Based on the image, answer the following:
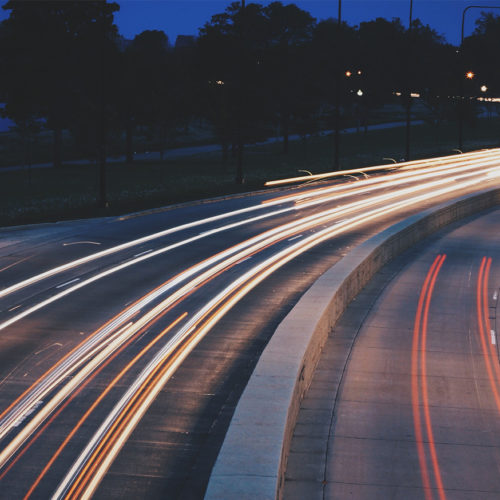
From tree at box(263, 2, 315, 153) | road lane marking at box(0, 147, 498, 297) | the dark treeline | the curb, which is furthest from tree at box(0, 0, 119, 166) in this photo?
the curb

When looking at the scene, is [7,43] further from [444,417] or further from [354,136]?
[444,417]

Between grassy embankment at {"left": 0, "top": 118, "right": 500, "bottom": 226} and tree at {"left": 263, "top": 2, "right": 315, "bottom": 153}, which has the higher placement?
tree at {"left": 263, "top": 2, "right": 315, "bottom": 153}

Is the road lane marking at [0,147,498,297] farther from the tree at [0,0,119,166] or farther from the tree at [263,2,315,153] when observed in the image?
the tree at [0,0,119,166]

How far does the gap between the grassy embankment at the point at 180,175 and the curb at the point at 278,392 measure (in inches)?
733

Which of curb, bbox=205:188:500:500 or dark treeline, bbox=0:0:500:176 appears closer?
curb, bbox=205:188:500:500

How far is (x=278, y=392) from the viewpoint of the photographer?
13.0m

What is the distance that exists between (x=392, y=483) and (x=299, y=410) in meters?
3.22

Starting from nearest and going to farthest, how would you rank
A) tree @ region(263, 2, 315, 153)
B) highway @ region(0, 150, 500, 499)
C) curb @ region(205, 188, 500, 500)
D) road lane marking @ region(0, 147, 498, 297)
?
curb @ region(205, 188, 500, 500) < highway @ region(0, 150, 500, 499) < road lane marking @ region(0, 147, 498, 297) < tree @ region(263, 2, 315, 153)

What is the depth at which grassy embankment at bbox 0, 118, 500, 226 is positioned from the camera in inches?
1757

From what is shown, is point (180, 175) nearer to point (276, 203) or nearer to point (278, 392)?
point (276, 203)

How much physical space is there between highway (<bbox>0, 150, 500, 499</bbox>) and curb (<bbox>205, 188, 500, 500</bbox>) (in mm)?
978

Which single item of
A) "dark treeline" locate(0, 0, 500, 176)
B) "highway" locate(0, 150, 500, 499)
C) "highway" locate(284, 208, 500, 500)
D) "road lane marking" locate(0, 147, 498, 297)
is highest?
"dark treeline" locate(0, 0, 500, 176)

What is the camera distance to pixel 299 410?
14992 mm

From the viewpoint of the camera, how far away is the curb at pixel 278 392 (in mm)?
9875
